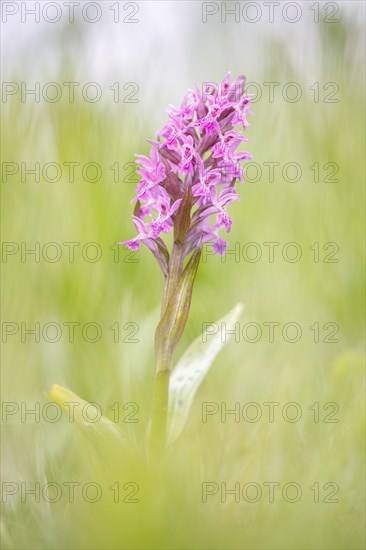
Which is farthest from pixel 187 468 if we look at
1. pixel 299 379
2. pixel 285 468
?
pixel 299 379

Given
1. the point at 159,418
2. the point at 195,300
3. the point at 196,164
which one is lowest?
the point at 159,418

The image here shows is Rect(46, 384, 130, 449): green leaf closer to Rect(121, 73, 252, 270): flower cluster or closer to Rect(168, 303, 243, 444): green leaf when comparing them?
Rect(168, 303, 243, 444): green leaf

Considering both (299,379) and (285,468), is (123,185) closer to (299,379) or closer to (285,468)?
(299,379)

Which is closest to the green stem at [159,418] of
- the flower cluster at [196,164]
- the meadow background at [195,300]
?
the meadow background at [195,300]

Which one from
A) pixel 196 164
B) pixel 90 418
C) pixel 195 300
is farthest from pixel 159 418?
pixel 195 300

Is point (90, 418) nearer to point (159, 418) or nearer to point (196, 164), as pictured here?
point (159, 418)

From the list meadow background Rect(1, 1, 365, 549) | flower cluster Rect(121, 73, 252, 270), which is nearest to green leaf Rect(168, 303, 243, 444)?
meadow background Rect(1, 1, 365, 549)
